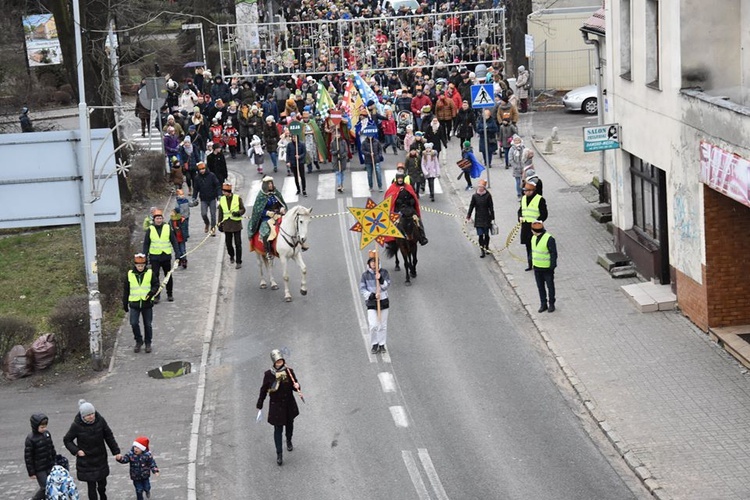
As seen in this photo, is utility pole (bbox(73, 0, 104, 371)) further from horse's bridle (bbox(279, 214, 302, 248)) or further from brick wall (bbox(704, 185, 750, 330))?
brick wall (bbox(704, 185, 750, 330))

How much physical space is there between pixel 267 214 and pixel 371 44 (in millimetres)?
20862

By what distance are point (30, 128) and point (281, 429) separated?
2750 centimetres

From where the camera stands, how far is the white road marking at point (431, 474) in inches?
645

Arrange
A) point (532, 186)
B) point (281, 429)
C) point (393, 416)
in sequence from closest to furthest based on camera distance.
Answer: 1. point (281, 429)
2. point (393, 416)
3. point (532, 186)

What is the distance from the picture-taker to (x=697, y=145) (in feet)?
70.8

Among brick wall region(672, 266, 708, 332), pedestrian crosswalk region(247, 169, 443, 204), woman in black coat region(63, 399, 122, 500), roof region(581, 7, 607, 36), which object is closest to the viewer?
woman in black coat region(63, 399, 122, 500)

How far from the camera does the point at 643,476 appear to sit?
1642 centimetres

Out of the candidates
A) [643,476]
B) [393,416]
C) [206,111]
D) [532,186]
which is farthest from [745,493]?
[206,111]

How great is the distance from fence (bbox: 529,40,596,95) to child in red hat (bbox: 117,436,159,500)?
3175 centimetres

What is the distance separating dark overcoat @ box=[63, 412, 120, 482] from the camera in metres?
16.1

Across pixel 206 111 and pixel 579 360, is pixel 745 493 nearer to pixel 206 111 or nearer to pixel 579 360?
Answer: pixel 579 360

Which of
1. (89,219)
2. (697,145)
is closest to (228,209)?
(89,219)

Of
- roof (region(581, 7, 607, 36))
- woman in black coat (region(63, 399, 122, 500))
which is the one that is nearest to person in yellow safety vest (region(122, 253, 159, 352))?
woman in black coat (region(63, 399, 122, 500))

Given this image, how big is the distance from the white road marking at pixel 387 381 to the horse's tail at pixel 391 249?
508cm
